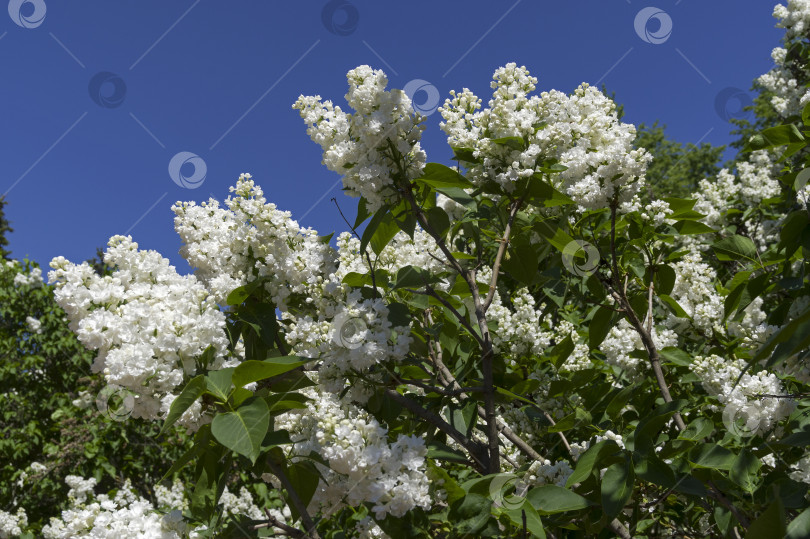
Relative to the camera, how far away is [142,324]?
2344mm

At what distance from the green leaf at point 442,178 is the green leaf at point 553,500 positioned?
43.6 inches

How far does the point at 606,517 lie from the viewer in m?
2.03

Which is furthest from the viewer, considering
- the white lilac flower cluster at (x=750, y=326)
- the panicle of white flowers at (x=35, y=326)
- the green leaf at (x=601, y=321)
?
the panicle of white flowers at (x=35, y=326)

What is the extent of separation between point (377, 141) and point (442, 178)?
293mm

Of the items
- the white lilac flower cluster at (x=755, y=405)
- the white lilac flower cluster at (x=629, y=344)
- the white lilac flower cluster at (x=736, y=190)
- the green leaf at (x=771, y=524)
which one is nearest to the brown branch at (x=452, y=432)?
the green leaf at (x=771, y=524)

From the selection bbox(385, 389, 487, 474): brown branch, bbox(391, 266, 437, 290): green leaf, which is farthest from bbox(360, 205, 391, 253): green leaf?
bbox(385, 389, 487, 474): brown branch

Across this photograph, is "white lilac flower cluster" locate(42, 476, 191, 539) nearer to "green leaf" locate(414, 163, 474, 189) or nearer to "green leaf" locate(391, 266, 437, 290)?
"green leaf" locate(391, 266, 437, 290)

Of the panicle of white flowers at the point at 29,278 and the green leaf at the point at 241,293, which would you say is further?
the panicle of white flowers at the point at 29,278

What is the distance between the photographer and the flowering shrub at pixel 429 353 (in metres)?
1.95

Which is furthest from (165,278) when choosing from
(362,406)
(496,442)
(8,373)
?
(8,373)

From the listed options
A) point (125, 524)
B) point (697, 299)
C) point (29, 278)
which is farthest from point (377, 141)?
point (29, 278)

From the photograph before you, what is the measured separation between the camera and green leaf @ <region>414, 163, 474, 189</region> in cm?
231

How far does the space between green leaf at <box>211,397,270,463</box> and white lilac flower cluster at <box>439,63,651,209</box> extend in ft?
4.38

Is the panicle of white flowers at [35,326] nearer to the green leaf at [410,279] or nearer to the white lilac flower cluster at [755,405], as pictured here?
the green leaf at [410,279]
